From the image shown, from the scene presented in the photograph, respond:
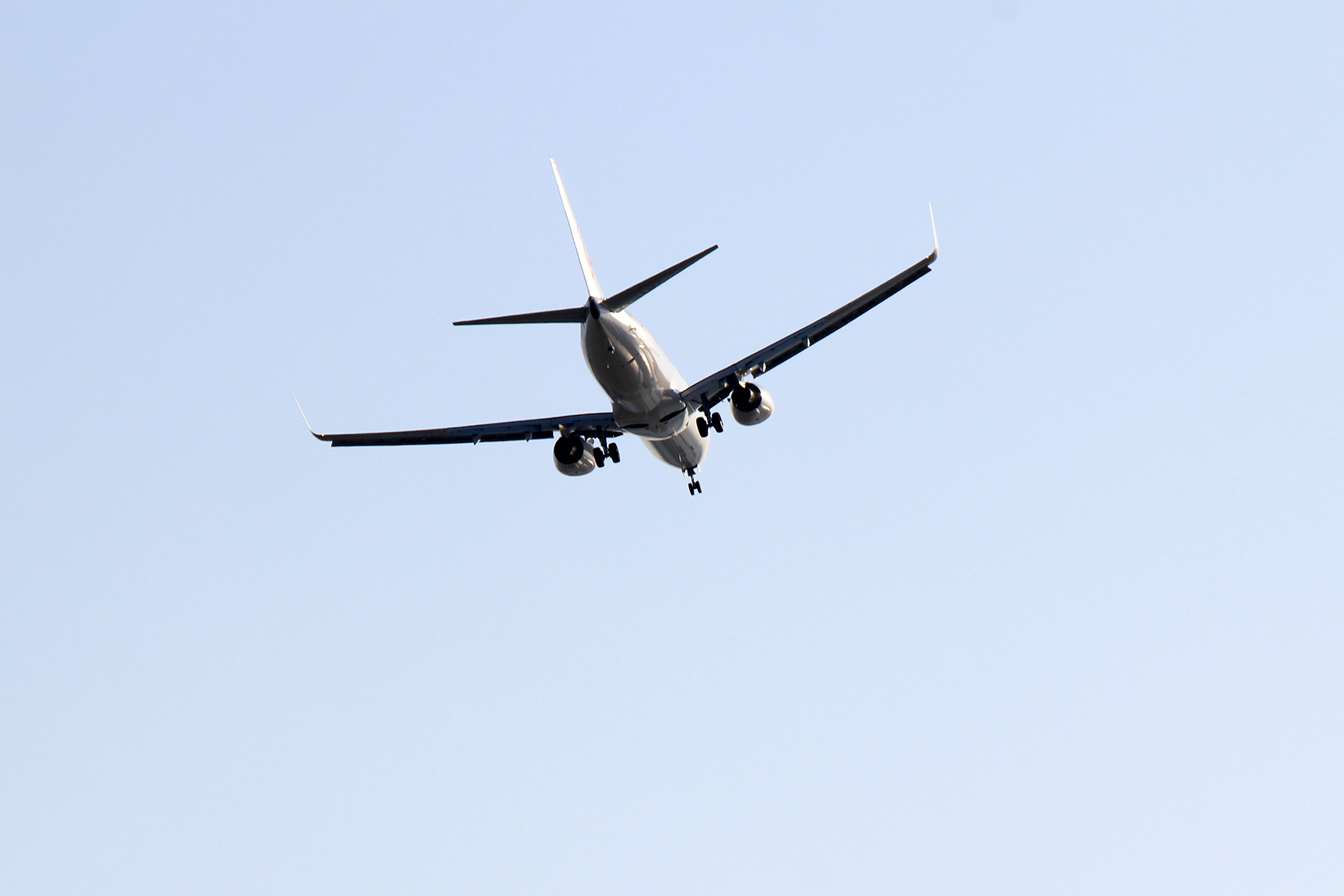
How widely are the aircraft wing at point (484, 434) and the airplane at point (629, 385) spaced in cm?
2

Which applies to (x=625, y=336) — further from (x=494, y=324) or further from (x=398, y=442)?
(x=398, y=442)

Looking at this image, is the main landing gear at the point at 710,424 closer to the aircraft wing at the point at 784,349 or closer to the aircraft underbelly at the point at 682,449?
the aircraft wing at the point at 784,349

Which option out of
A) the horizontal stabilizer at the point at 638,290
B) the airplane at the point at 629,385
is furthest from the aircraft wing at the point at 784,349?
the horizontal stabilizer at the point at 638,290

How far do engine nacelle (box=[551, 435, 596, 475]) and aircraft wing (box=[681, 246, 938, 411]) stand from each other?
3616mm

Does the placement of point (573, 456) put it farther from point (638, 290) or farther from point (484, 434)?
point (638, 290)

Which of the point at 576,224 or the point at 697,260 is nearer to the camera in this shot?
the point at 697,260

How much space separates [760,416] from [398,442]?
1102cm

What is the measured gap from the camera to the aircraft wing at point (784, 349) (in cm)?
3803

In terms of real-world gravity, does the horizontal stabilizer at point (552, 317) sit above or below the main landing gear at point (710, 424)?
above

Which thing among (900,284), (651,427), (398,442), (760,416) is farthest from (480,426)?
(900,284)

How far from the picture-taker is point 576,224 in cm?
4028

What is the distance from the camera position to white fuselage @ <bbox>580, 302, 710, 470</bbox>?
3603 centimetres

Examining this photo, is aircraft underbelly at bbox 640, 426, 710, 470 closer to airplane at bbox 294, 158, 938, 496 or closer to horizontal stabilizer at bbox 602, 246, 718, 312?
airplane at bbox 294, 158, 938, 496

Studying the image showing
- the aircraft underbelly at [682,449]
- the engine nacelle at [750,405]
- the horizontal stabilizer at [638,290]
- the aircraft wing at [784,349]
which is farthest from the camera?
the aircraft underbelly at [682,449]
